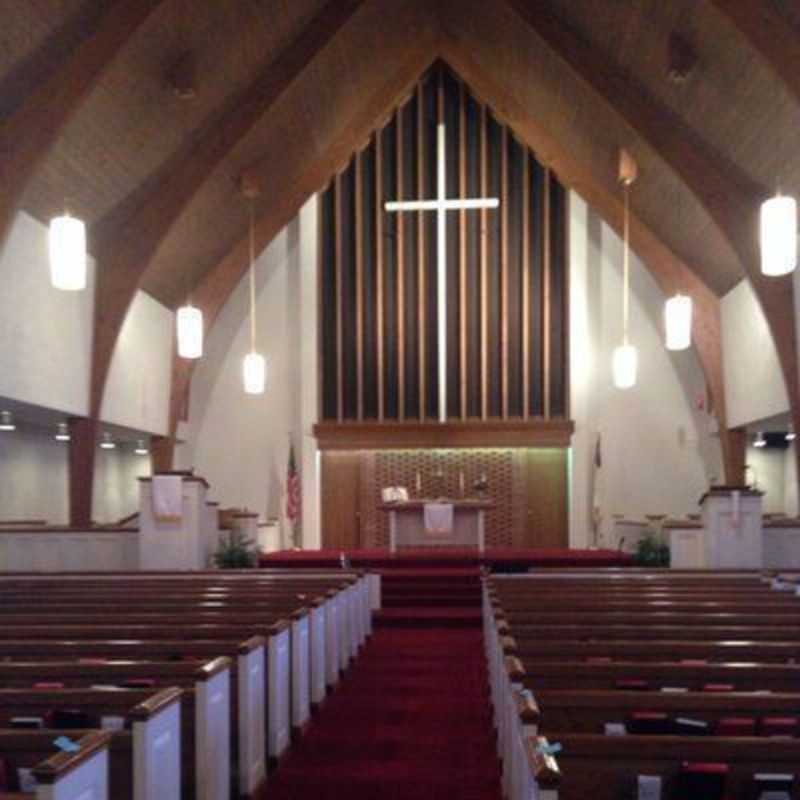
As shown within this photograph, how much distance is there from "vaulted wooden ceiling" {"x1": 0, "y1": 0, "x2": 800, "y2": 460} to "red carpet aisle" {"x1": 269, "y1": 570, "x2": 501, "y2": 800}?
4386 mm

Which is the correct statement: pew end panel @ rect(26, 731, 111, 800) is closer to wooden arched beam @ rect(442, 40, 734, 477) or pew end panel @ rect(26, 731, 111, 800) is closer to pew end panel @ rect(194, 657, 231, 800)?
pew end panel @ rect(194, 657, 231, 800)

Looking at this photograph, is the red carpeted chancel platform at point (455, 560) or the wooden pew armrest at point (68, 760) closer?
the wooden pew armrest at point (68, 760)

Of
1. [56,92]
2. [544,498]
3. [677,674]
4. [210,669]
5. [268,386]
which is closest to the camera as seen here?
[210,669]

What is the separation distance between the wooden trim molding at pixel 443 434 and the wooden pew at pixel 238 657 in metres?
9.26

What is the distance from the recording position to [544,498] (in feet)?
43.2

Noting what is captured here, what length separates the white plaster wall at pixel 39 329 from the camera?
7984mm

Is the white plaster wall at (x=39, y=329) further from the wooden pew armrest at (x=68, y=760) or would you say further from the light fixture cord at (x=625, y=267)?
the light fixture cord at (x=625, y=267)

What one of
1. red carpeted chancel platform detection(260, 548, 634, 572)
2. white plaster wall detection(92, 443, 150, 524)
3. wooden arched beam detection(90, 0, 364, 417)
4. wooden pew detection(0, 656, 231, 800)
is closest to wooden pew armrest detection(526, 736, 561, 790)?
wooden pew detection(0, 656, 231, 800)

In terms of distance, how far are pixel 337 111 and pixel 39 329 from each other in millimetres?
5251

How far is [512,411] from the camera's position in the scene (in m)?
13.1

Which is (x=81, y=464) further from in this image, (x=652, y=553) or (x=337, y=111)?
(x=652, y=553)

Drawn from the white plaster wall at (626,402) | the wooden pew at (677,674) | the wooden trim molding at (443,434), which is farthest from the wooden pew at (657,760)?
the white plaster wall at (626,402)

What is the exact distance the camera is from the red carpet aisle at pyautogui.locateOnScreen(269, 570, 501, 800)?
3674mm

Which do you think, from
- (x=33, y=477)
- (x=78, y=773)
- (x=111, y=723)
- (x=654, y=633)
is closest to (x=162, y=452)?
(x=33, y=477)
